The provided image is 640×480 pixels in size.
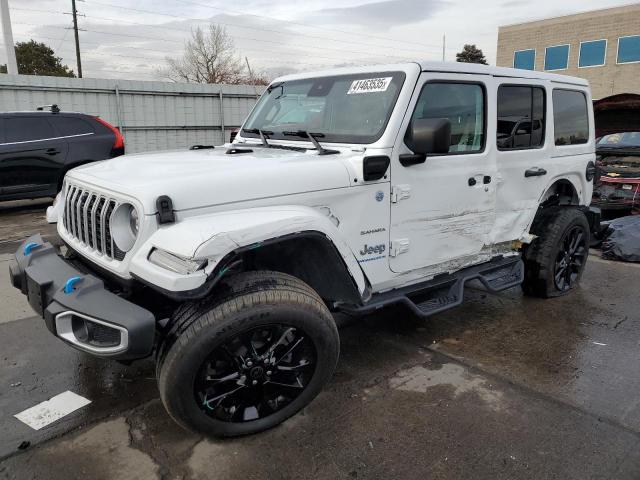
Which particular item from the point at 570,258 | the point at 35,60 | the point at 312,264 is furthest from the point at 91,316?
the point at 35,60

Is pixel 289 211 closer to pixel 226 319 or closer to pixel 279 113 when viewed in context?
pixel 226 319

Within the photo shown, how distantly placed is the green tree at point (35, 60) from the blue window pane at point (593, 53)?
114 feet

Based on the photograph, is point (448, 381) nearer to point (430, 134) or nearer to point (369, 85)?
point (430, 134)

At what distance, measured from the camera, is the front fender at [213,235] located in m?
2.22

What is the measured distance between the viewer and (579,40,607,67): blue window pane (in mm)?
27344

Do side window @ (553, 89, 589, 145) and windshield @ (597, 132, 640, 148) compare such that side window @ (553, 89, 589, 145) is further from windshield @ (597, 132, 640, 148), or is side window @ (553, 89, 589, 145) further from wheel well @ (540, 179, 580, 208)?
windshield @ (597, 132, 640, 148)

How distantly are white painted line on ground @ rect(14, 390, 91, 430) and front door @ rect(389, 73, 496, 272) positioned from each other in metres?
2.08

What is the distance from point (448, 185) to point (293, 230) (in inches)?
54.6

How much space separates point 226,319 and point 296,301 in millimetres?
373

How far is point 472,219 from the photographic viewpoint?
371 cm

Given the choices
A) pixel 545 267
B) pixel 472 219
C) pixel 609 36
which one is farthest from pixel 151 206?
pixel 609 36

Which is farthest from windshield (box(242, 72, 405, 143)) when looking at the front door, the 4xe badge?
the 4xe badge

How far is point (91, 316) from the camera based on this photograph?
7.39 feet

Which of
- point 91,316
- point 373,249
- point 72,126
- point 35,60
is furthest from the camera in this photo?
point 35,60
